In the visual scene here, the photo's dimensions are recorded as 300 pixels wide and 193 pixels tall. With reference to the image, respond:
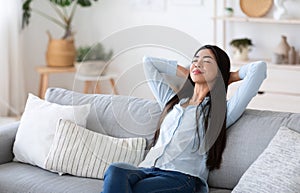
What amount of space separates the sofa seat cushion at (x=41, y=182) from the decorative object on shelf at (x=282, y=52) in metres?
2.40

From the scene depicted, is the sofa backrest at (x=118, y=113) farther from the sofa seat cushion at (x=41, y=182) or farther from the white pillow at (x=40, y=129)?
the sofa seat cushion at (x=41, y=182)

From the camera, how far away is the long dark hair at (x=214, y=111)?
2.92 metres

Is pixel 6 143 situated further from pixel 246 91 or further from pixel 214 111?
pixel 246 91

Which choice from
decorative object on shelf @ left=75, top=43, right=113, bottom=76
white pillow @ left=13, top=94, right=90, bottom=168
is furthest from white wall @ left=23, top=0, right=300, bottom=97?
decorative object on shelf @ left=75, top=43, right=113, bottom=76

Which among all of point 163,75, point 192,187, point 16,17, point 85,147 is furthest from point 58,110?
point 16,17

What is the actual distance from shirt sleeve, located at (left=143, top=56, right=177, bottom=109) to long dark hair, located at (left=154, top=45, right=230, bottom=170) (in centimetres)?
5

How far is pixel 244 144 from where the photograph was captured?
10.00ft

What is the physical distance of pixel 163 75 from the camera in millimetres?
3094

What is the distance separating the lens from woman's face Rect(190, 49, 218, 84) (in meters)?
2.89

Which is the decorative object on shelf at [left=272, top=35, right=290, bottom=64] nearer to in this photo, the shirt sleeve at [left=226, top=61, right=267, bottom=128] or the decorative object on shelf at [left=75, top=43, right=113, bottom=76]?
the shirt sleeve at [left=226, top=61, right=267, bottom=128]

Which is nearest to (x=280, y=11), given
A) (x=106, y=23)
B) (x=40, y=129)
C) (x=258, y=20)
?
(x=258, y=20)

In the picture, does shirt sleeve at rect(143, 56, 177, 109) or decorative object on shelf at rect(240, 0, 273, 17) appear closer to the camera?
shirt sleeve at rect(143, 56, 177, 109)

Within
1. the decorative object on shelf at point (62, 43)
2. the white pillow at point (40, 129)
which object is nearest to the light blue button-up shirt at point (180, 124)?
the white pillow at point (40, 129)

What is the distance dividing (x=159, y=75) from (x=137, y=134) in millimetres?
335
